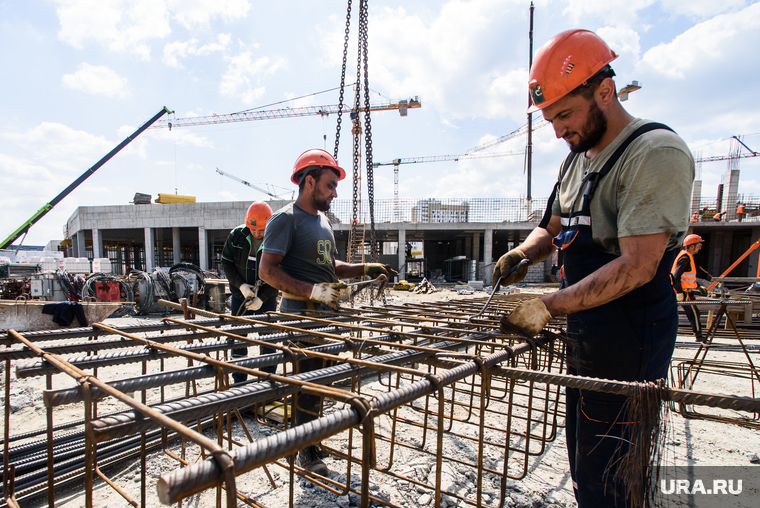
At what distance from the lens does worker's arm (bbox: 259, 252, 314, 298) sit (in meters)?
2.64

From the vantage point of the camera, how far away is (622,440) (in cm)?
139

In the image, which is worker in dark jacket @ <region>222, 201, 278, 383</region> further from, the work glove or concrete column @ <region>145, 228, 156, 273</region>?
concrete column @ <region>145, 228, 156, 273</region>

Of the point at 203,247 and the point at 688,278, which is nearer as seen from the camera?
the point at 688,278

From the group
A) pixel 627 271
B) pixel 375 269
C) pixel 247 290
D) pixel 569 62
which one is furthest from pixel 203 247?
pixel 627 271

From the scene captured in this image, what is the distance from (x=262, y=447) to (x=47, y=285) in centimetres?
1400

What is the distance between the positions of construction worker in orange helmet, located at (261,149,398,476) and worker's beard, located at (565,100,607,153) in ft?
5.63

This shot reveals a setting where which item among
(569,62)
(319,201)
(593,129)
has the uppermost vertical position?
(569,62)

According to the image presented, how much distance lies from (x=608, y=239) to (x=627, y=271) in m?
0.24

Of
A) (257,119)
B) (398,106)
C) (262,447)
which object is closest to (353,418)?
(262,447)

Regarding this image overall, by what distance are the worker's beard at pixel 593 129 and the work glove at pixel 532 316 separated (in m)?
0.73

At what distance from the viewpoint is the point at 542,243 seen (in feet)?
7.32

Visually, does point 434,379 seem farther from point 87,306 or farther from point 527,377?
point 87,306

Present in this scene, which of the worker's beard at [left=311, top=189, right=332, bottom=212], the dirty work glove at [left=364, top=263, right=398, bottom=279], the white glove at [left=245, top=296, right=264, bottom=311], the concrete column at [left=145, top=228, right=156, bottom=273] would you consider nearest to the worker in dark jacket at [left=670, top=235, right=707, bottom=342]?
the dirty work glove at [left=364, top=263, right=398, bottom=279]

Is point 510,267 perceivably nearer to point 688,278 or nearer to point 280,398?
point 280,398
